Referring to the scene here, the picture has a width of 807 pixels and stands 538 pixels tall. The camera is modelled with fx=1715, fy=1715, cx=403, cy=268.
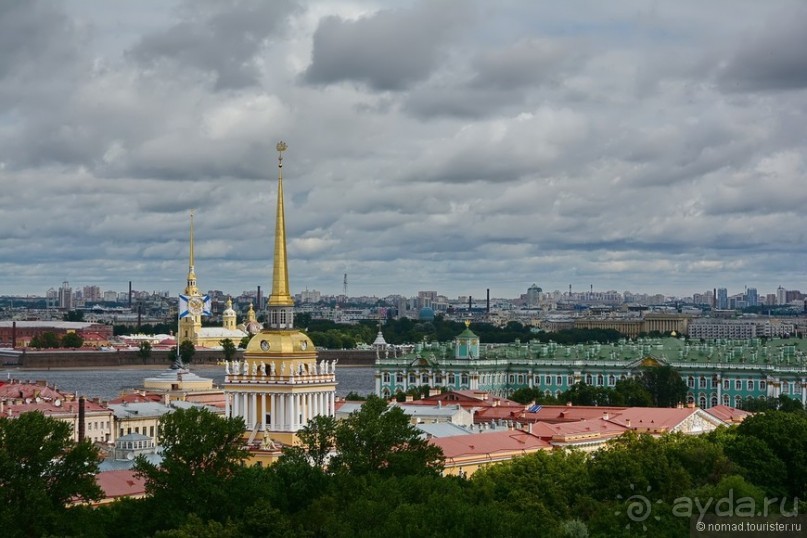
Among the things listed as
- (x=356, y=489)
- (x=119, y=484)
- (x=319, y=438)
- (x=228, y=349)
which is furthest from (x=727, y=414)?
(x=228, y=349)

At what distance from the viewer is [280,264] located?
45.5 metres

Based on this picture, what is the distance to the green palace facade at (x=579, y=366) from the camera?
291 ft

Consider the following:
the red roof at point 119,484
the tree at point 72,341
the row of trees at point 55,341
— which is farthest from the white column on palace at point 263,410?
the tree at point 72,341

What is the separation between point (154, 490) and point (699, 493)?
35.5 feet

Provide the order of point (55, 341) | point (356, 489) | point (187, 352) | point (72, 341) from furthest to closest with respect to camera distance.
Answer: point (72, 341), point (55, 341), point (187, 352), point (356, 489)

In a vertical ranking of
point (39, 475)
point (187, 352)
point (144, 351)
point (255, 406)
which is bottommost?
point (39, 475)

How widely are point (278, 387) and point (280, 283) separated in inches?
151

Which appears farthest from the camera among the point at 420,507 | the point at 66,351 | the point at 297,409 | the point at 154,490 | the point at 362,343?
the point at 362,343

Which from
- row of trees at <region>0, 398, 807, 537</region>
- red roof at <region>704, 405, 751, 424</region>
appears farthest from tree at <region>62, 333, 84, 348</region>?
row of trees at <region>0, 398, 807, 537</region>

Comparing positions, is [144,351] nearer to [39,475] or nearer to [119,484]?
[119,484]

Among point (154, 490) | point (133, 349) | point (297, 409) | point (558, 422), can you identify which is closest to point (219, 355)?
point (133, 349)

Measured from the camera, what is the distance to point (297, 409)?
1666 inches

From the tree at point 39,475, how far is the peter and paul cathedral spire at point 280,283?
41.5ft

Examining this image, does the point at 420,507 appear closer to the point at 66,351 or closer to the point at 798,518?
the point at 798,518
